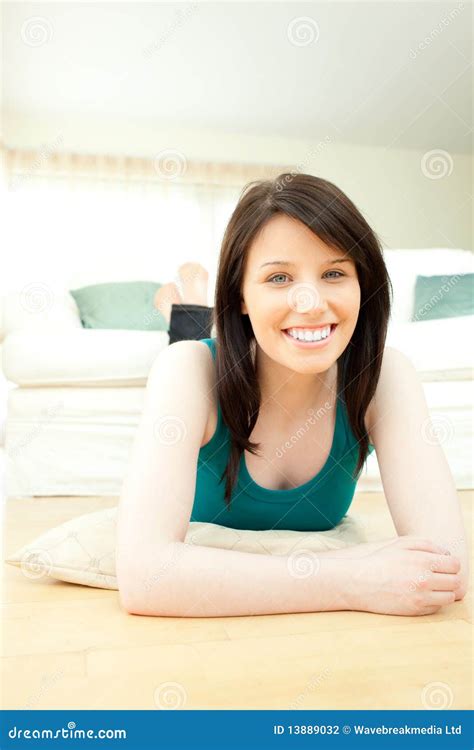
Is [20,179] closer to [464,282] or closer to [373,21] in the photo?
[373,21]

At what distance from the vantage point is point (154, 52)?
4840 mm

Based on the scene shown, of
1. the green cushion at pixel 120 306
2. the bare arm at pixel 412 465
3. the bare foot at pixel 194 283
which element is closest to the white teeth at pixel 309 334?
the bare arm at pixel 412 465

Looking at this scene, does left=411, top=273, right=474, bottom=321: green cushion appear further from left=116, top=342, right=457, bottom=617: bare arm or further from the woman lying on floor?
left=116, top=342, right=457, bottom=617: bare arm

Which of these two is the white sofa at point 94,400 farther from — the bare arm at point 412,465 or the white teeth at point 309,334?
the white teeth at point 309,334

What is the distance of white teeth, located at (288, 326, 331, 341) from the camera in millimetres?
1034

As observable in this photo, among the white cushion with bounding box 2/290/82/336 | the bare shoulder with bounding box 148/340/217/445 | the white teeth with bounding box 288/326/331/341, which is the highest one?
the white cushion with bounding box 2/290/82/336

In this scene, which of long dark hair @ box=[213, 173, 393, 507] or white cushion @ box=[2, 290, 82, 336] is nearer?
long dark hair @ box=[213, 173, 393, 507]

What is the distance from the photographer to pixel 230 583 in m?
0.93

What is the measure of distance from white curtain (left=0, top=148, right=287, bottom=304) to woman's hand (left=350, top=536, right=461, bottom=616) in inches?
210

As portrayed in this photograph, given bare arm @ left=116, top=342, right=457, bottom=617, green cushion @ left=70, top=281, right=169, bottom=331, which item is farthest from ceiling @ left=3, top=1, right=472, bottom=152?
bare arm @ left=116, top=342, right=457, bottom=617

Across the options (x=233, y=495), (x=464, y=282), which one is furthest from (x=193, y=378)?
(x=464, y=282)

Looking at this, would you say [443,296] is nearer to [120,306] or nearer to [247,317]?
[120,306]

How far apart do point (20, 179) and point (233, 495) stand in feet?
18.6

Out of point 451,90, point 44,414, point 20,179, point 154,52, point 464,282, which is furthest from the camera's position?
point 20,179
